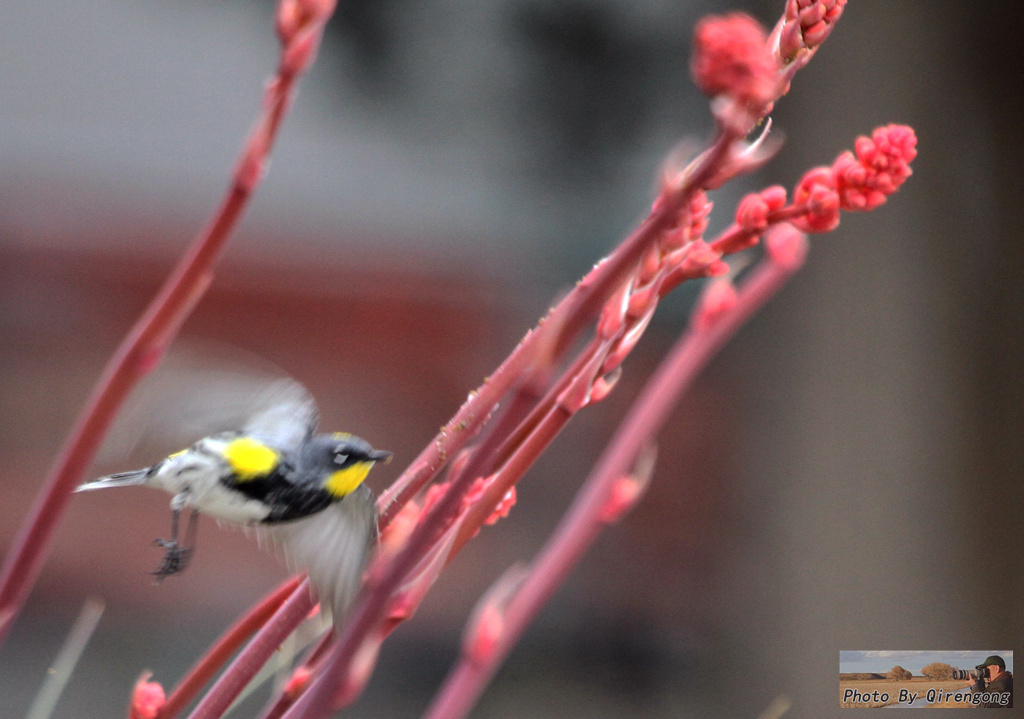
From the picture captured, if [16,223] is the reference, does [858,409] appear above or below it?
above

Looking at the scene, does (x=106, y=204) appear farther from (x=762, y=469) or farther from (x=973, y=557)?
(x=973, y=557)

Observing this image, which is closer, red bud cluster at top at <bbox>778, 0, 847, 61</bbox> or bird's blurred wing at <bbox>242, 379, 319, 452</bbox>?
red bud cluster at top at <bbox>778, 0, 847, 61</bbox>

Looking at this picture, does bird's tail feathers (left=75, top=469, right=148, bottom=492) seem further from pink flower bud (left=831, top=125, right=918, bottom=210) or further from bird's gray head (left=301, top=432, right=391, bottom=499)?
pink flower bud (left=831, top=125, right=918, bottom=210)

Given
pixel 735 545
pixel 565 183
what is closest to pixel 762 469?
pixel 735 545

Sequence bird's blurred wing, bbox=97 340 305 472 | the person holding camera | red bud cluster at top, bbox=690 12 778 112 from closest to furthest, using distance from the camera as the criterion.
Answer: red bud cluster at top, bbox=690 12 778 112 < bird's blurred wing, bbox=97 340 305 472 < the person holding camera

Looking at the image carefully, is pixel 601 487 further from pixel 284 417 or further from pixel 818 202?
pixel 284 417

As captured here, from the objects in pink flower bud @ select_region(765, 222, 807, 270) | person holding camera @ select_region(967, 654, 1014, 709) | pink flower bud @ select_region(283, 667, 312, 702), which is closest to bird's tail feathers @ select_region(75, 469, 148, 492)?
pink flower bud @ select_region(283, 667, 312, 702)
